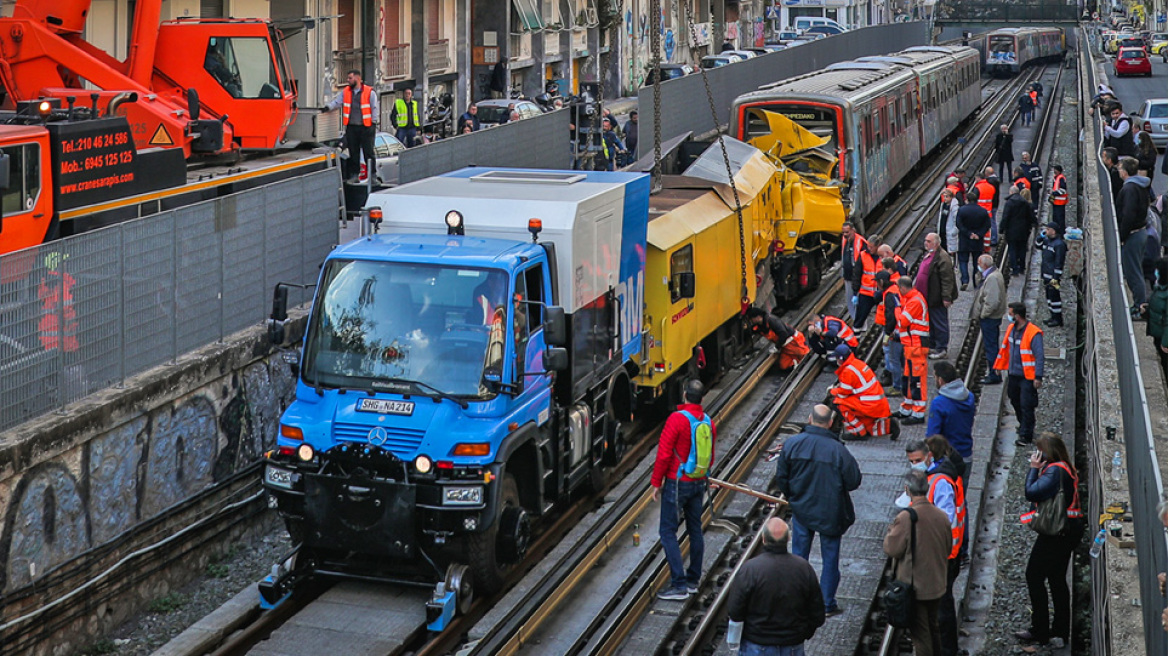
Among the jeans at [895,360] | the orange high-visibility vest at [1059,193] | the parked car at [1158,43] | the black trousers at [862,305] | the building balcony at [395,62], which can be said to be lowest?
the jeans at [895,360]

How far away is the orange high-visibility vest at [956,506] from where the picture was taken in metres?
10.4

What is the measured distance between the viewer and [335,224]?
16.7 m

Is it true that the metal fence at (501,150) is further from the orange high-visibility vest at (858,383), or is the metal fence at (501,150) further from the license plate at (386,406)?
the license plate at (386,406)

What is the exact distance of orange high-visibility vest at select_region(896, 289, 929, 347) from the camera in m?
16.2

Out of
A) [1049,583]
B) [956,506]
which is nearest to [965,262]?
[1049,583]

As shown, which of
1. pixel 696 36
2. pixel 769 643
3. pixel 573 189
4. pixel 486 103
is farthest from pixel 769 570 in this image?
pixel 696 36

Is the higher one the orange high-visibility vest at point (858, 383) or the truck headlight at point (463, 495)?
the orange high-visibility vest at point (858, 383)

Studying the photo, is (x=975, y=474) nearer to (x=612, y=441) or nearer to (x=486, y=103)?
(x=612, y=441)

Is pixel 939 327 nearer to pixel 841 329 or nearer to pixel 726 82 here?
pixel 841 329

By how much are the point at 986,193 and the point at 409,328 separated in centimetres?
1445

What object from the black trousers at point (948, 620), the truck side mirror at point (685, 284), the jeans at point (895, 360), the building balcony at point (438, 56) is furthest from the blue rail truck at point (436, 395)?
the building balcony at point (438, 56)

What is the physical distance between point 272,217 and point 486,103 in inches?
808

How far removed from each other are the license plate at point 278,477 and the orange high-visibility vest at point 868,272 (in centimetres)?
954

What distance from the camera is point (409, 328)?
37.3ft
